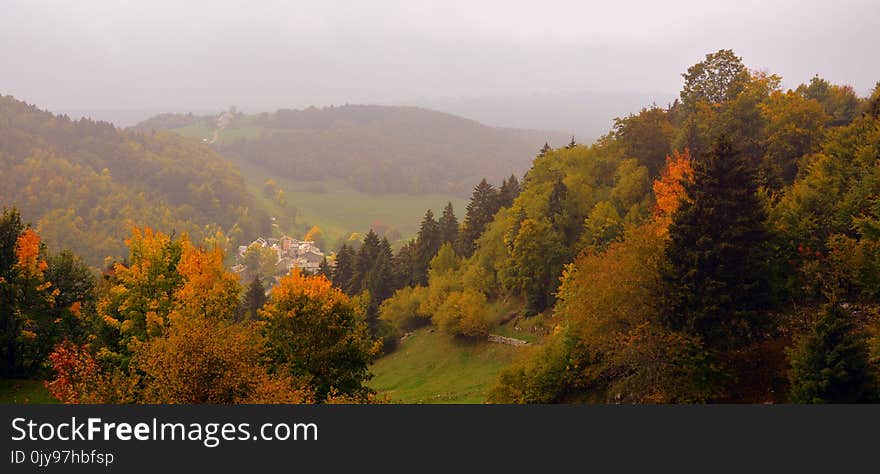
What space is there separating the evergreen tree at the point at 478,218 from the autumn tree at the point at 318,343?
55.5 metres

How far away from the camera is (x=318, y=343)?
30.5 metres

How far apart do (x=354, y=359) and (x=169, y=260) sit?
49.7 ft

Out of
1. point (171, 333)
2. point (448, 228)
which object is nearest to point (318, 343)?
point (171, 333)

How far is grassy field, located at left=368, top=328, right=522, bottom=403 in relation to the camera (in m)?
47.7

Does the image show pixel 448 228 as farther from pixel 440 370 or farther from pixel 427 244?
pixel 440 370

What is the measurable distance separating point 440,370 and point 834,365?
38900 millimetres

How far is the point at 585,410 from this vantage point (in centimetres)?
1634

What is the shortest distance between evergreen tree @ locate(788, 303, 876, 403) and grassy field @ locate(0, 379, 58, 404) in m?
39.5

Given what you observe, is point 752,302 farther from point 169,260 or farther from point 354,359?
point 169,260

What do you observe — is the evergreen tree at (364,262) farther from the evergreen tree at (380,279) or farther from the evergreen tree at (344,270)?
the evergreen tree at (344,270)

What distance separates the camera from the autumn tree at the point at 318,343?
98.3 feet

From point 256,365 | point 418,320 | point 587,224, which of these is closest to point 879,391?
point 256,365

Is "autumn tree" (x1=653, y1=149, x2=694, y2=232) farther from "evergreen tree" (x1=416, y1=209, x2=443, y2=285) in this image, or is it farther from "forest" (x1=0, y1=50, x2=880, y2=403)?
"evergreen tree" (x1=416, y1=209, x2=443, y2=285)

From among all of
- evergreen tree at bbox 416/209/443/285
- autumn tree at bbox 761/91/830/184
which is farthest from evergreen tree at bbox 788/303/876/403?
evergreen tree at bbox 416/209/443/285
